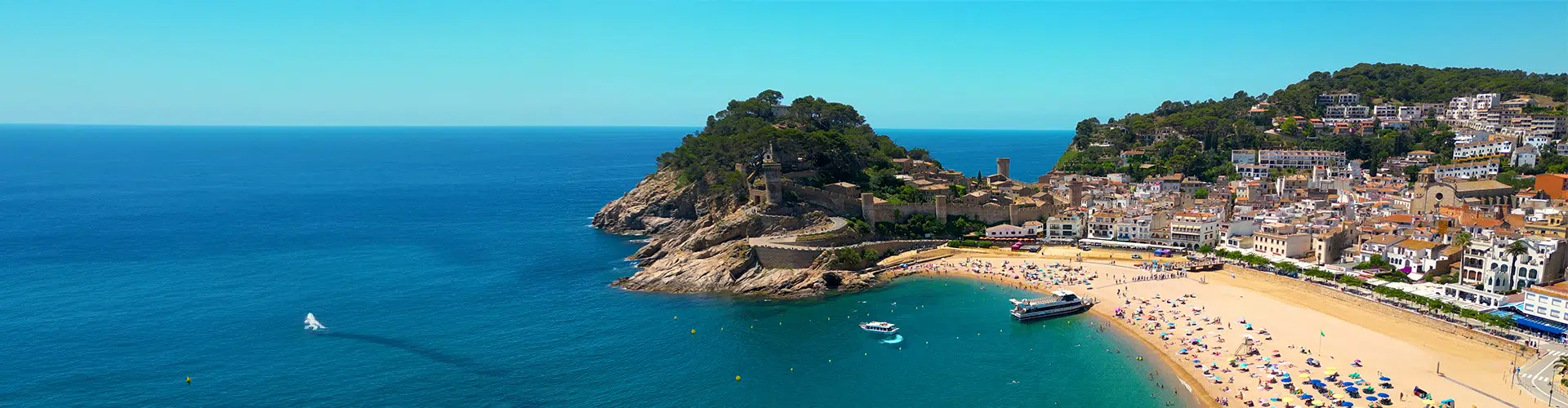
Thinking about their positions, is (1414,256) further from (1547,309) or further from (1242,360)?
(1242,360)

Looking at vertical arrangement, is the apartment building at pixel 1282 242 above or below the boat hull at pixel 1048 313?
above

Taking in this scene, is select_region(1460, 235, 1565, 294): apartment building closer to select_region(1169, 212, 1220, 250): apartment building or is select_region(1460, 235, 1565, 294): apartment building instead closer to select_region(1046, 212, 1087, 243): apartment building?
select_region(1169, 212, 1220, 250): apartment building

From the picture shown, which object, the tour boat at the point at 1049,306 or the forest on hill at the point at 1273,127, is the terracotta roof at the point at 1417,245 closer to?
the tour boat at the point at 1049,306

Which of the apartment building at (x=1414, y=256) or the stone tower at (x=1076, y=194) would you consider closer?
the apartment building at (x=1414, y=256)

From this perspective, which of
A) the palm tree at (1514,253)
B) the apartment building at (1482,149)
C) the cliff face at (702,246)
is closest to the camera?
the palm tree at (1514,253)

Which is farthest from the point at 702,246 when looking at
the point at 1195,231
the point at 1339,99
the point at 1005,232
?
the point at 1339,99

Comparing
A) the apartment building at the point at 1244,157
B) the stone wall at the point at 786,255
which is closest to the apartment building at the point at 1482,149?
the apartment building at the point at 1244,157
